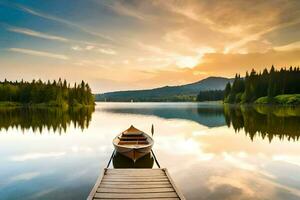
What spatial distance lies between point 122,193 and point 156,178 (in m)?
2.75

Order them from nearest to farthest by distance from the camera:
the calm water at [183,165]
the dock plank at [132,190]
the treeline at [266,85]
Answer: the dock plank at [132,190] < the calm water at [183,165] < the treeline at [266,85]

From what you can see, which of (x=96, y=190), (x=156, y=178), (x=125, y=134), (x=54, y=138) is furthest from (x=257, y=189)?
(x=54, y=138)

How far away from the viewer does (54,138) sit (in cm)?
3662

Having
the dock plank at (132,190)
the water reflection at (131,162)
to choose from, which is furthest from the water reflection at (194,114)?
the dock plank at (132,190)

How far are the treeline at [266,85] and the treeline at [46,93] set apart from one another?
280ft

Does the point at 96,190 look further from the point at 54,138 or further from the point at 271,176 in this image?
the point at 54,138

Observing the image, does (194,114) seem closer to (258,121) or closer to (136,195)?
(258,121)

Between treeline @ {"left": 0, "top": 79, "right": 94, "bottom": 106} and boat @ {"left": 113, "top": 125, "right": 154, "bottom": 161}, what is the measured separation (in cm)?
11814

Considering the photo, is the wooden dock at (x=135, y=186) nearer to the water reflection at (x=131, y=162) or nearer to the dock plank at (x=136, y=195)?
the dock plank at (x=136, y=195)

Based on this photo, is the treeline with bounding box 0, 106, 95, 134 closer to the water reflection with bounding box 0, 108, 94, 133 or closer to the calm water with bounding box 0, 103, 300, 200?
the water reflection with bounding box 0, 108, 94, 133

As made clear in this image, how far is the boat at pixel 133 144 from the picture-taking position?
21656 millimetres

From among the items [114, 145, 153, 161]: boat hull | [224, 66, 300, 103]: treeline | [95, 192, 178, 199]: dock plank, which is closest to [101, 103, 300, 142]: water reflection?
[114, 145, 153, 161]: boat hull

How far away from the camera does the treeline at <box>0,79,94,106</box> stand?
142125 mm

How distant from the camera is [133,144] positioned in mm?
25438
